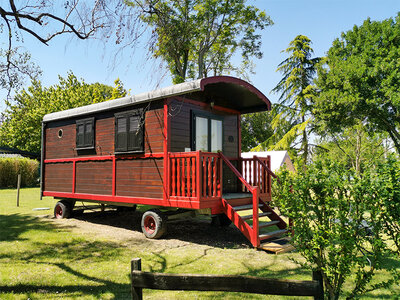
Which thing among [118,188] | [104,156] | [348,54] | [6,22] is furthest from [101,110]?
[348,54]

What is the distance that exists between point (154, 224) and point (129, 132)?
2.52m

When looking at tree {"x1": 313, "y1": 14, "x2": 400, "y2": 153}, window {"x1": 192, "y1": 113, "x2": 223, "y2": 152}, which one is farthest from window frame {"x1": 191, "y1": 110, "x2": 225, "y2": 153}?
tree {"x1": 313, "y1": 14, "x2": 400, "y2": 153}

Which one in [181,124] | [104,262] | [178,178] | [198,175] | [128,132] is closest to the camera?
[104,262]

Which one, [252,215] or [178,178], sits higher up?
[178,178]

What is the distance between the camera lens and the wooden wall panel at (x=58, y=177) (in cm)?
1041

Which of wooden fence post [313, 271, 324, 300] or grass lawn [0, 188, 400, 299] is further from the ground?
wooden fence post [313, 271, 324, 300]

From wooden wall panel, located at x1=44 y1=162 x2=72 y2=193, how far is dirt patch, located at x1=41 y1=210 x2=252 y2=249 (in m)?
1.06

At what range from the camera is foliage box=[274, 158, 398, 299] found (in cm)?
283

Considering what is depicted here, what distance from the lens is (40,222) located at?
32.1 feet

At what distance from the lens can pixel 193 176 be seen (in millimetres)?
6738

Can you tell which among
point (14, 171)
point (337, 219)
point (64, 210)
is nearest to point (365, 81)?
Answer: point (64, 210)

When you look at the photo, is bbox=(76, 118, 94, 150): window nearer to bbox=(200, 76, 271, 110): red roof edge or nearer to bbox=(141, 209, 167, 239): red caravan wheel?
bbox=(141, 209, 167, 239): red caravan wheel

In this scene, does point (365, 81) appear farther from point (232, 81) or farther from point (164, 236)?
point (164, 236)

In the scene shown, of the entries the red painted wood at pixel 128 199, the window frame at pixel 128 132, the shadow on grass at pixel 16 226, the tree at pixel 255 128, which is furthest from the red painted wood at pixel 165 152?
Answer: the tree at pixel 255 128
